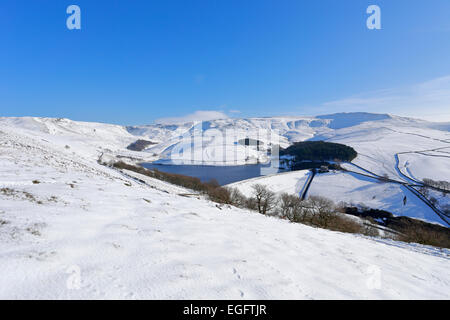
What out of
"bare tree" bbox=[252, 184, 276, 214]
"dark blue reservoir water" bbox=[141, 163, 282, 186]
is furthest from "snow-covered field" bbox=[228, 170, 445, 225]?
"bare tree" bbox=[252, 184, 276, 214]

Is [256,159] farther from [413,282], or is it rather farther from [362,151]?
[413,282]

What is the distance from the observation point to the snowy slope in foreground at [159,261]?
8.83 ft

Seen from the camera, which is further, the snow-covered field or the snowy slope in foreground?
the snow-covered field

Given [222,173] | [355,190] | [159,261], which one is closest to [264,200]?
[159,261]

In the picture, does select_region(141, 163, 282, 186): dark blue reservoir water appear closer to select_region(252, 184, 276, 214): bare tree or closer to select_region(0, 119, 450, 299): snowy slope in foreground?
select_region(252, 184, 276, 214): bare tree

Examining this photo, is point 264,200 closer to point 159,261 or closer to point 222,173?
point 159,261

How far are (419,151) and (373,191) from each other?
7826 cm

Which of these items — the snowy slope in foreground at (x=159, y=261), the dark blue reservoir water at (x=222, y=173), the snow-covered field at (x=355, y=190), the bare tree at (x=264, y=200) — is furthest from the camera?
the dark blue reservoir water at (x=222, y=173)

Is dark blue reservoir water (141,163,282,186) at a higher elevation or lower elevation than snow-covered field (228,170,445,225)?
higher

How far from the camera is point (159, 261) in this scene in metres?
3.50

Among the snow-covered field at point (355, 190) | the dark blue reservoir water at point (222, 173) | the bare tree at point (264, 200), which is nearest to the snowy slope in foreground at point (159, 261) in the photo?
the bare tree at point (264, 200)

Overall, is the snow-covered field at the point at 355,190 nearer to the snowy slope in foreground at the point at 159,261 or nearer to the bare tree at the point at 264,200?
the bare tree at the point at 264,200

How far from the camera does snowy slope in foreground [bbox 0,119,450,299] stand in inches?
106

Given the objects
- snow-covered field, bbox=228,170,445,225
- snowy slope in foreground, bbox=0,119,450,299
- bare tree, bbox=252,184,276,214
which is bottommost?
snow-covered field, bbox=228,170,445,225
